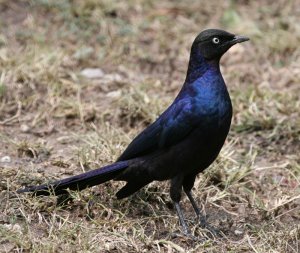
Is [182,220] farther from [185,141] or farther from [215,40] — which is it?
[215,40]

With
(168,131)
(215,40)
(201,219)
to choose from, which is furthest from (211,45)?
(201,219)

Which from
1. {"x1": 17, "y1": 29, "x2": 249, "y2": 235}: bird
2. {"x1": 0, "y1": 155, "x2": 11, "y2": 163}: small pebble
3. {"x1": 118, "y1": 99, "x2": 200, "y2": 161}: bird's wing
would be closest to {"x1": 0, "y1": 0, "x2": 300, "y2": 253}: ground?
{"x1": 0, "y1": 155, "x2": 11, "y2": 163}: small pebble

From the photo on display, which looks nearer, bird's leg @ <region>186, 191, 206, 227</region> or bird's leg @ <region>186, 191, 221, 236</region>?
bird's leg @ <region>186, 191, 221, 236</region>

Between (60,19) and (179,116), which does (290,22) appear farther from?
(179,116)

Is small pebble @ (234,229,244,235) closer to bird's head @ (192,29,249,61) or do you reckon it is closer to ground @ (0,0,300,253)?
ground @ (0,0,300,253)

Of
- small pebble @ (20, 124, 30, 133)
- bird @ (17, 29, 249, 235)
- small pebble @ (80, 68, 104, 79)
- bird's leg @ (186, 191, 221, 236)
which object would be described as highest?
bird @ (17, 29, 249, 235)

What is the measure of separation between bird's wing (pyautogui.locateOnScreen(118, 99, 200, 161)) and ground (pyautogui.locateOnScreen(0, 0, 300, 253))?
42cm

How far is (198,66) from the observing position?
513 cm

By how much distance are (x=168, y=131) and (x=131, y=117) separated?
67.3 inches

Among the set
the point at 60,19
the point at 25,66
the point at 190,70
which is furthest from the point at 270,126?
the point at 60,19

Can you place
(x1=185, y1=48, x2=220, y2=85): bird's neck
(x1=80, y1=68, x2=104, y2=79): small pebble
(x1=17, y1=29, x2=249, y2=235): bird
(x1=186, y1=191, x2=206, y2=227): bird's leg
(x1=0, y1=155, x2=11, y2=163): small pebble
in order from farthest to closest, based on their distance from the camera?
(x1=80, y1=68, x2=104, y2=79): small pebble, (x1=0, y1=155, x2=11, y2=163): small pebble, (x1=186, y1=191, x2=206, y2=227): bird's leg, (x1=185, y1=48, x2=220, y2=85): bird's neck, (x1=17, y1=29, x2=249, y2=235): bird

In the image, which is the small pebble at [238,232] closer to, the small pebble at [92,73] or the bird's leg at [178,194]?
the bird's leg at [178,194]

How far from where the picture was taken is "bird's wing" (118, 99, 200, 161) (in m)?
4.91

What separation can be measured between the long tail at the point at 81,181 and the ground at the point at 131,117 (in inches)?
2.5
